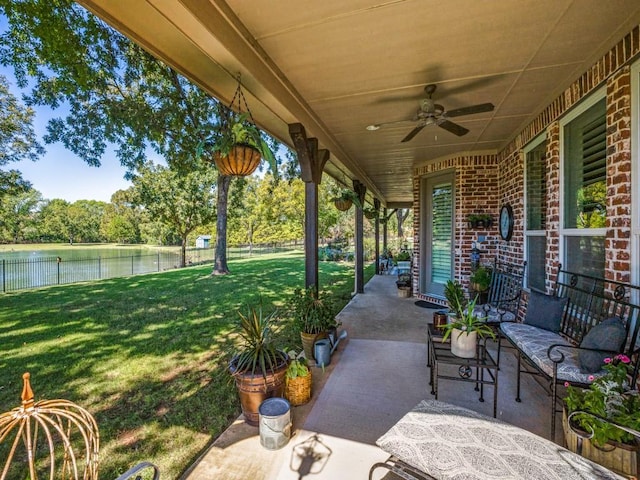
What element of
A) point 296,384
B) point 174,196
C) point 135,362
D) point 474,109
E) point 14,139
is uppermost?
point 14,139

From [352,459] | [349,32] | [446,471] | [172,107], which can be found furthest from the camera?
[172,107]

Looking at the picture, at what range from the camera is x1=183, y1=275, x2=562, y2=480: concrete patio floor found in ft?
5.76

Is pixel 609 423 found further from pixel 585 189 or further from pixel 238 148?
pixel 238 148

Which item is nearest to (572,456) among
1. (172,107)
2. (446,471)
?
(446,471)

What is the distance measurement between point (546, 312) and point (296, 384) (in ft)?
7.63

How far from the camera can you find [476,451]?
1342mm

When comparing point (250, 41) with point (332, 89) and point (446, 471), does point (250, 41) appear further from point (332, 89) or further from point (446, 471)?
point (446, 471)

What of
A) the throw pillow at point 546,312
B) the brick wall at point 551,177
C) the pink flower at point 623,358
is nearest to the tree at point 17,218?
the brick wall at point 551,177

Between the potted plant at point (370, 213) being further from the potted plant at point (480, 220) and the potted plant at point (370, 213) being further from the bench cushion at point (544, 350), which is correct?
the bench cushion at point (544, 350)

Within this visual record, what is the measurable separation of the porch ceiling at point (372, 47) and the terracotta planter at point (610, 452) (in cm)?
252

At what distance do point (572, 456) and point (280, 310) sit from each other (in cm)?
466

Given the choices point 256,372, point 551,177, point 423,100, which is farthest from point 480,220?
point 256,372

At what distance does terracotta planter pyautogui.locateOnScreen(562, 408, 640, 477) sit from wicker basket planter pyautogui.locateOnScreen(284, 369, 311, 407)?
5.56 ft

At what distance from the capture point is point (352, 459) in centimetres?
180
